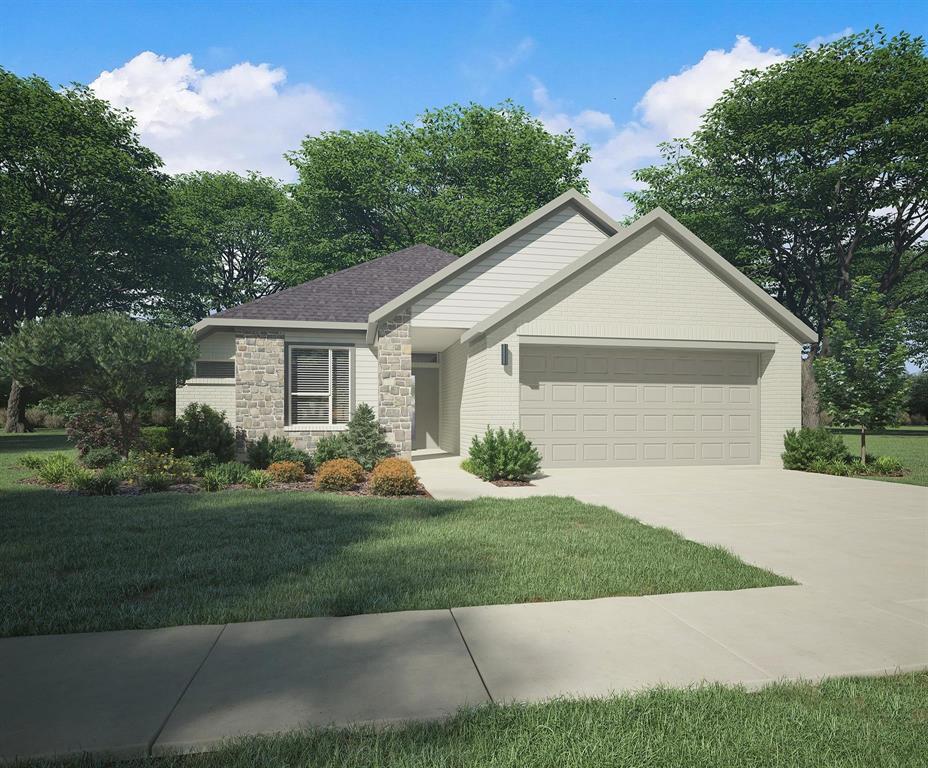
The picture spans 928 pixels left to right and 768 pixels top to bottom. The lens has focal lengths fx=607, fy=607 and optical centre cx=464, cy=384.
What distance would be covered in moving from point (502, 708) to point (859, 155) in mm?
32177

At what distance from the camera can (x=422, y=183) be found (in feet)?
120

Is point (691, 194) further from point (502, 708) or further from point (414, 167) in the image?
point (502, 708)

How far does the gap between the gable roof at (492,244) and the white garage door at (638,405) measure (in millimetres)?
2911

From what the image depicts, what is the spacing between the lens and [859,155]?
27234 mm

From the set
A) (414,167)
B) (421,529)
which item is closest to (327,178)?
(414,167)

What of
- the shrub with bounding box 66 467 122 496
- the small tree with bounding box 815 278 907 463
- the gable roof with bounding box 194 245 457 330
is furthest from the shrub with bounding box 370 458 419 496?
the small tree with bounding box 815 278 907 463

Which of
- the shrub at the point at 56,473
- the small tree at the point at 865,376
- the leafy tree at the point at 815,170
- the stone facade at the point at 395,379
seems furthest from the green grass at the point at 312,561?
the leafy tree at the point at 815,170

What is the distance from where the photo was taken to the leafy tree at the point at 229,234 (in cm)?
3991

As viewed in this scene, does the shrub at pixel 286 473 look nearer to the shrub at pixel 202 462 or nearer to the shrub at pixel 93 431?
the shrub at pixel 202 462

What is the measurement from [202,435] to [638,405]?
34.2 feet

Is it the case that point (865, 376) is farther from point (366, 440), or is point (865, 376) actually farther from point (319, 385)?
point (319, 385)

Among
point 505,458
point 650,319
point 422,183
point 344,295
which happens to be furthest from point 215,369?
point 422,183

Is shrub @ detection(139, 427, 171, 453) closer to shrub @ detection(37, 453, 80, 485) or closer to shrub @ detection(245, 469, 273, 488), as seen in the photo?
shrub @ detection(37, 453, 80, 485)

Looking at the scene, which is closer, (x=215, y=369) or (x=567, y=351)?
(x=567, y=351)
